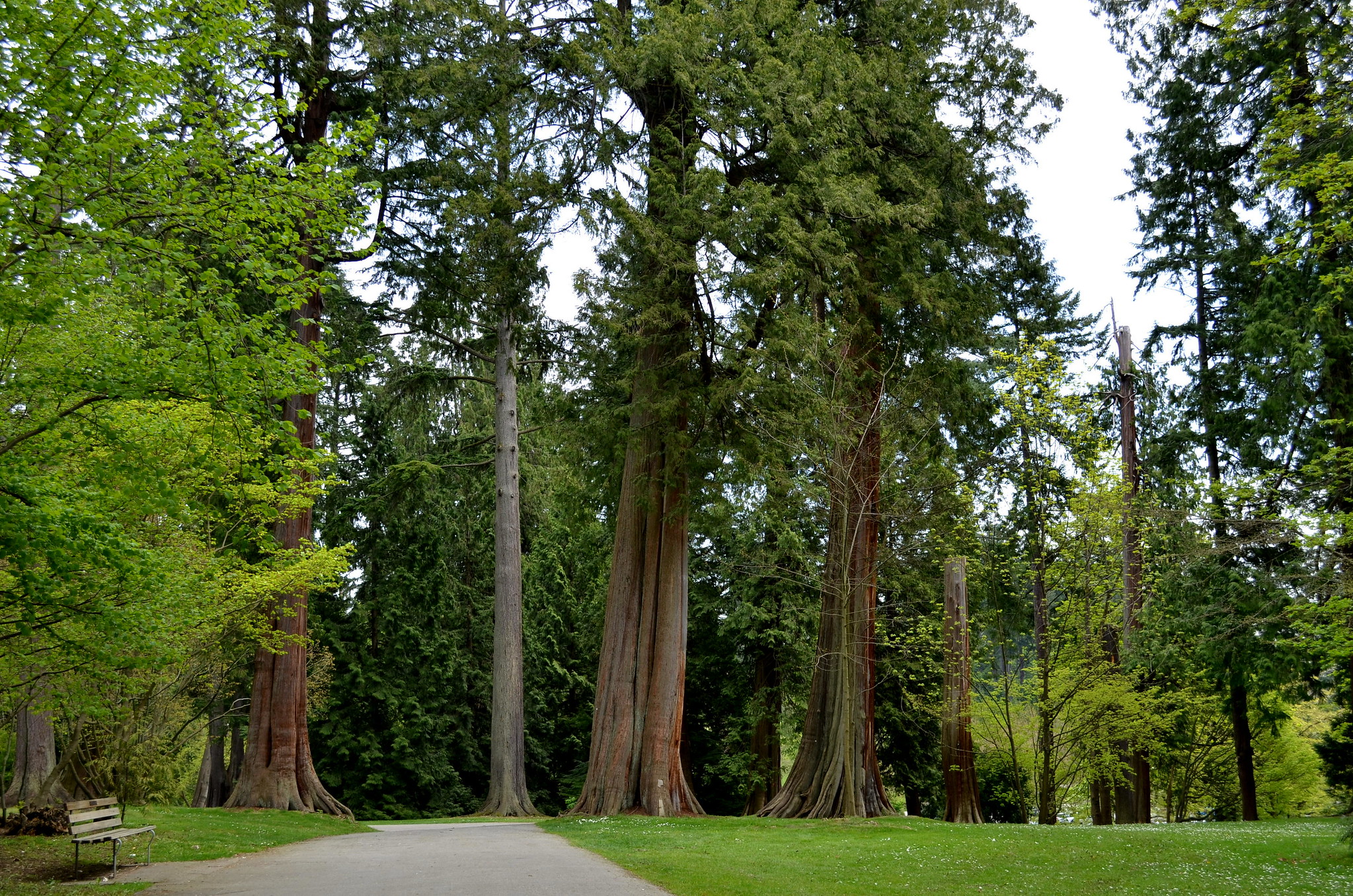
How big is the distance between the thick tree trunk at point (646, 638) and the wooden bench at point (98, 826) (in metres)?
7.12

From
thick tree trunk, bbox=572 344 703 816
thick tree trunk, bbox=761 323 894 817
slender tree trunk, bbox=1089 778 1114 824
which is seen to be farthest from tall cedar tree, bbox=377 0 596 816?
slender tree trunk, bbox=1089 778 1114 824

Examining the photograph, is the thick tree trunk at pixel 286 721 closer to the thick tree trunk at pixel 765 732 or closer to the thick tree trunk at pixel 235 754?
the thick tree trunk at pixel 765 732

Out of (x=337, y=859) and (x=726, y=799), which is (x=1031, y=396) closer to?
(x=337, y=859)

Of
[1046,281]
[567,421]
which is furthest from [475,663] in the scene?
[1046,281]

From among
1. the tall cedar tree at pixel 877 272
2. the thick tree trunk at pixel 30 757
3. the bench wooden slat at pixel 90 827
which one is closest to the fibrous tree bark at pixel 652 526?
the tall cedar tree at pixel 877 272

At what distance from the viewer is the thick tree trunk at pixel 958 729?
56.3 ft

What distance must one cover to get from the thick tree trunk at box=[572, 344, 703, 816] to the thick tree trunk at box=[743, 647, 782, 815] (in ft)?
25.8

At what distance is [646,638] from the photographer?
53.7 feet

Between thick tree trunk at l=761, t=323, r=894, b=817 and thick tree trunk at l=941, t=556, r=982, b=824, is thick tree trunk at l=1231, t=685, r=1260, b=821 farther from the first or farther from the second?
thick tree trunk at l=761, t=323, r=894, b=817

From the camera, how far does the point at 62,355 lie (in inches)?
320

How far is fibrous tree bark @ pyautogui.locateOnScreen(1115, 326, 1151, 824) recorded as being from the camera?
19562 mm

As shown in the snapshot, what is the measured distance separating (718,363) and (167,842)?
989cm

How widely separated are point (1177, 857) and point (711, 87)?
11360 millimetres

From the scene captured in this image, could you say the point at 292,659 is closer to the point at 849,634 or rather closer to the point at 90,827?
the point at 90,827
